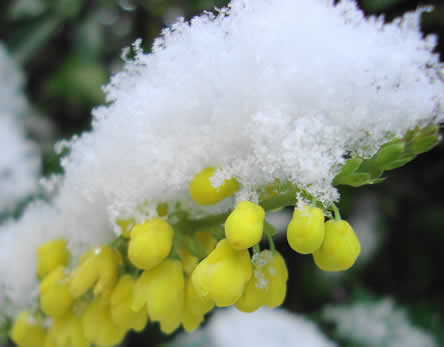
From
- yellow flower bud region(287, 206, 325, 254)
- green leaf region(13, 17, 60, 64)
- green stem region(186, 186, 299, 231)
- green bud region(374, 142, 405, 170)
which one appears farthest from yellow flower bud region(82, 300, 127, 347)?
green leaf region(13, 17, 60, 64)

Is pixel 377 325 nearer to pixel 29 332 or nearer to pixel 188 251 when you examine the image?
pixel 188 251

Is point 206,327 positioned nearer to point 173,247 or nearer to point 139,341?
point 139,341

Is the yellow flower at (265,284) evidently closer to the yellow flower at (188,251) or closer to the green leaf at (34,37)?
the yellow flower at (188,251)

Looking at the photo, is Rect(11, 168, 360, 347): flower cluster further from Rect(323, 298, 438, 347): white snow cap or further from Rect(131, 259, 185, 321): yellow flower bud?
Rect(323, 298, 438, 347): white snow cap

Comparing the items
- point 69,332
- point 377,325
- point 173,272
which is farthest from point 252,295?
point 377,325

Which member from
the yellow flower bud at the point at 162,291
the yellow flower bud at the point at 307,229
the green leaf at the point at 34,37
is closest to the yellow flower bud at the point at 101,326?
the yellow flower bud at the point at 162,291
